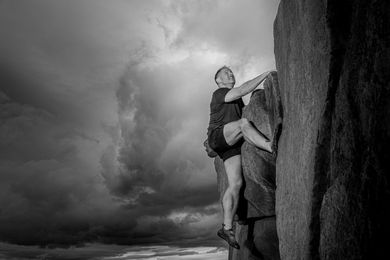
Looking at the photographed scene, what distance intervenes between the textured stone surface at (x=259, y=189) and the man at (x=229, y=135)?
31cm

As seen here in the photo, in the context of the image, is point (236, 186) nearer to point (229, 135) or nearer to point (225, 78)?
point (229, 135)

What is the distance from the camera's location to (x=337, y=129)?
18.8 feet

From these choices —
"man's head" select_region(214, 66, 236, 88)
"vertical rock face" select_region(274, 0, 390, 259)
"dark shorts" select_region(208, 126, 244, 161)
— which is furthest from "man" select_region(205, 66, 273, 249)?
"vertical rock face" select_region(274, 0, 390, 259)

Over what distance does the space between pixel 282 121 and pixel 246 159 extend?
263 centimetres

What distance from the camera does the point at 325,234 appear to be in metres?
5.95

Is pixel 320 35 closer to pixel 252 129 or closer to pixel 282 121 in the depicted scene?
pixel 282 121

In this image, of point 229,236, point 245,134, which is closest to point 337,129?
point 245,134

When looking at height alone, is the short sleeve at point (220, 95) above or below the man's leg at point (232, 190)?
above

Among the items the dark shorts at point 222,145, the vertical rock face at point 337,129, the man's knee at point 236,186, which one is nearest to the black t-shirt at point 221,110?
the dark shorts at point 222,145

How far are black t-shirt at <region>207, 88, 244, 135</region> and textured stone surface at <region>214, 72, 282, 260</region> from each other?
0.39 metres

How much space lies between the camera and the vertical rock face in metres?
4.77

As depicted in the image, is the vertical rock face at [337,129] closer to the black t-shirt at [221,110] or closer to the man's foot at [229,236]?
the man's foot at [229,236]

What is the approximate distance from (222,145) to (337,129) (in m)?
5.25

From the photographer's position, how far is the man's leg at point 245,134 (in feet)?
30.4
